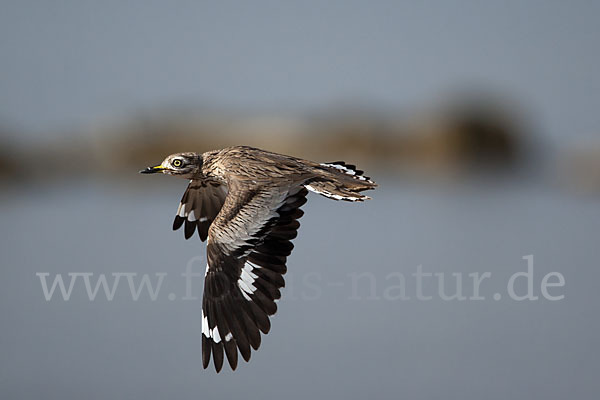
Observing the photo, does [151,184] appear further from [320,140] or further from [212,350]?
[212,350]

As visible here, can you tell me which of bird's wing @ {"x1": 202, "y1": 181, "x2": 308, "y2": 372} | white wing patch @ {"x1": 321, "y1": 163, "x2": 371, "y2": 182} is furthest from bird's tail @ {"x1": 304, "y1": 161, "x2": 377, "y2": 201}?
bird's wing @ {"x1": 202, "y1": 181, "x2": 308, "y2": 372}

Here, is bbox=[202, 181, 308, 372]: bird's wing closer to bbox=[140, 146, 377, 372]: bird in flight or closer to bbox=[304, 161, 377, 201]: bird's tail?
bbox=[140, 146, 377, 372]: bird in flight

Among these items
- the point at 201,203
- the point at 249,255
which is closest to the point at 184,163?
→ the point at 201,203

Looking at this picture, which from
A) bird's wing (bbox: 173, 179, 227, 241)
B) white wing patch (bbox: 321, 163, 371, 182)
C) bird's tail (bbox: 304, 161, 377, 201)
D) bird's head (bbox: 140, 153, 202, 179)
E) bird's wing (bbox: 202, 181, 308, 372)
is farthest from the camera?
bird's wing (bbox: 173, 179, 227, 241)

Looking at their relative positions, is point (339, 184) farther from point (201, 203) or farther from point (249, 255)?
point (201, 203)

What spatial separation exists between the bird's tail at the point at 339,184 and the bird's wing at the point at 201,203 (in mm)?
672

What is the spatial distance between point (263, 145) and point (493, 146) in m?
2.57

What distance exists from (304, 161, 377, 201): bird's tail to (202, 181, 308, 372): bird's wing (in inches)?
6.7

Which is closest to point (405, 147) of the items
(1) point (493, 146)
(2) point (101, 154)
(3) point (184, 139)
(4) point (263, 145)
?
(1) point (493, 146)

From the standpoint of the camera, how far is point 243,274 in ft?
14.2

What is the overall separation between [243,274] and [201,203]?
964mm

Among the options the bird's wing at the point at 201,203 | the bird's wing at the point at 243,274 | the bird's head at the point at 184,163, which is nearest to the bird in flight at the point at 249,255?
the bird's wing at the point at 243,274

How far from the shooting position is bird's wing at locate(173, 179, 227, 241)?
5203mm

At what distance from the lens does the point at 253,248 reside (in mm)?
4336
